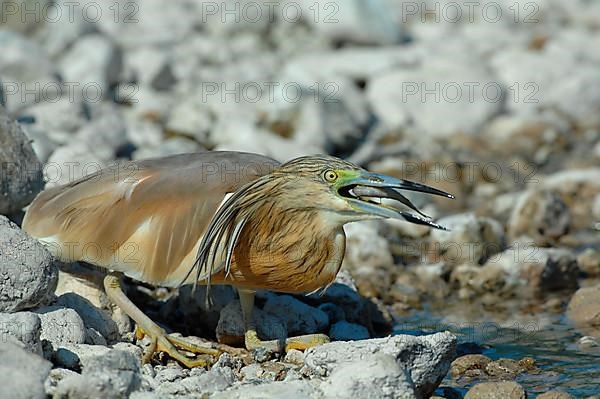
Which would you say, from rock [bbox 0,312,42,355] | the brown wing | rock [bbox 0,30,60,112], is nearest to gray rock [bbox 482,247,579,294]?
the brown wing

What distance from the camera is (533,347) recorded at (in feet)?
24.2

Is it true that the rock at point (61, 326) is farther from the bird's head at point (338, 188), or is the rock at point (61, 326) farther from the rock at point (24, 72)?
the rock at point (24, 72)

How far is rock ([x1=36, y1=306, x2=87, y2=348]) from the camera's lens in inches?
239

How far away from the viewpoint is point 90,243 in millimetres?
6727

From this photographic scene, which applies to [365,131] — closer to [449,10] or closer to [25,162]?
[449,10]

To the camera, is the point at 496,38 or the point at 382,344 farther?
the point at 496,38

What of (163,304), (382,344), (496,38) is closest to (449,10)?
(496,38)

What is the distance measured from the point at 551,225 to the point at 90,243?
5.02 metres

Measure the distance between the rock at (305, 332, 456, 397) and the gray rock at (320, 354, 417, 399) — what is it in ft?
0.46

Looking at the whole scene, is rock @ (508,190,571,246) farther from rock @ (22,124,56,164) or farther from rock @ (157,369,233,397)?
rock @ (157,369,233,397)

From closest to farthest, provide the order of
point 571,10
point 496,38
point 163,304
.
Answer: point 163,304 < point 496,38 < point 571,10

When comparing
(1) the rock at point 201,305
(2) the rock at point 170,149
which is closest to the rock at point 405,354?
(1) the rock at point 201,305

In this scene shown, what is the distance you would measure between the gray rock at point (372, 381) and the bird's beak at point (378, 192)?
36.4 inches

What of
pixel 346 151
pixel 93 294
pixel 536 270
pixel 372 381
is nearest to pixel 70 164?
pixel 93 294
